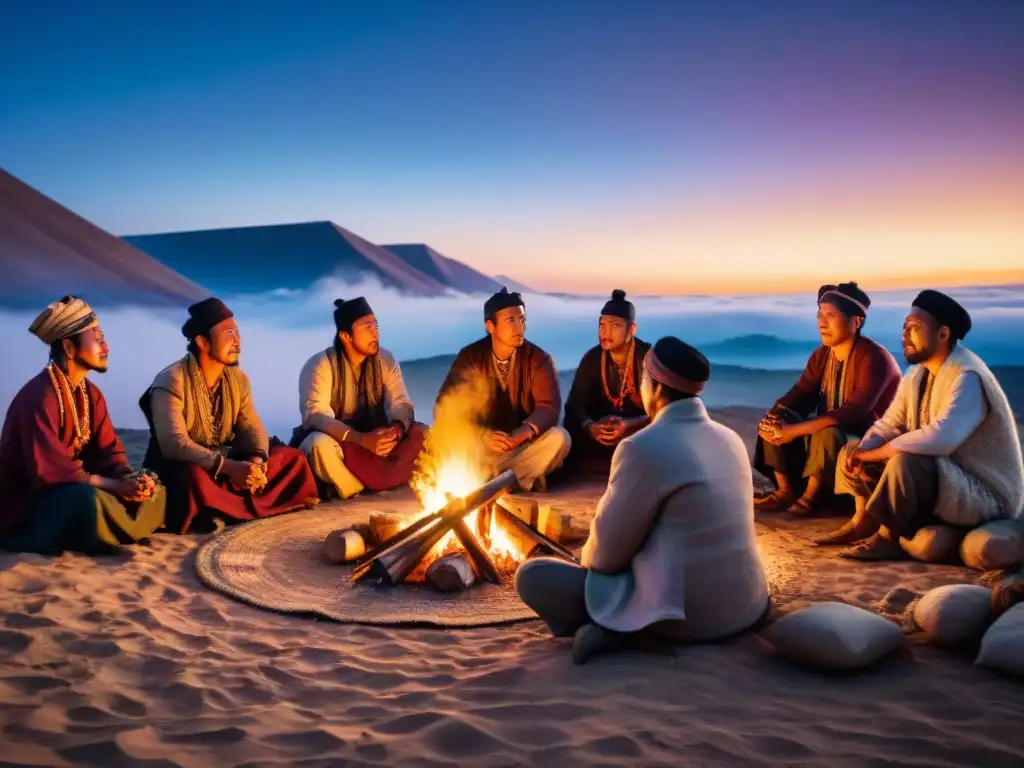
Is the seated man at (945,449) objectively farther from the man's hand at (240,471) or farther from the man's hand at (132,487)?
the man's hand at (132,487)

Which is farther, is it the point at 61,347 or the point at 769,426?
the point at 769,426

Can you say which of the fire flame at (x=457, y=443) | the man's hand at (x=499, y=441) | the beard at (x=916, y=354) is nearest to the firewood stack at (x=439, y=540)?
the fire flame at (x=457, y=443)

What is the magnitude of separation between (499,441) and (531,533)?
1.93 m

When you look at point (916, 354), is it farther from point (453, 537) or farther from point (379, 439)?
point (379, 439)

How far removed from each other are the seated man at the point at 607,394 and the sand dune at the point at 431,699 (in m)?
3.14

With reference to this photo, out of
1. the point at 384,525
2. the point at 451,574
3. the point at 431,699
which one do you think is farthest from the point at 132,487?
the point at 431,699

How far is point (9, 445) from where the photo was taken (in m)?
5.56

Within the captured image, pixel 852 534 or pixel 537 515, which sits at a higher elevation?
pixel 537 515

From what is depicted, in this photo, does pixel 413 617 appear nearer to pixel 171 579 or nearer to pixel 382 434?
pixel 171 579

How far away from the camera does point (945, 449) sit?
5.18 m

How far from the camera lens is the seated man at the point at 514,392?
24.5 feet

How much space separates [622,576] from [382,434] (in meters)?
3.90

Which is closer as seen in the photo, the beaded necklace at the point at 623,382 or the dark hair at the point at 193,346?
the dark hair at the point at 193,346

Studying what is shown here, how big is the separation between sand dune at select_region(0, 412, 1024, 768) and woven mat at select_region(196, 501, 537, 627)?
142 mm
